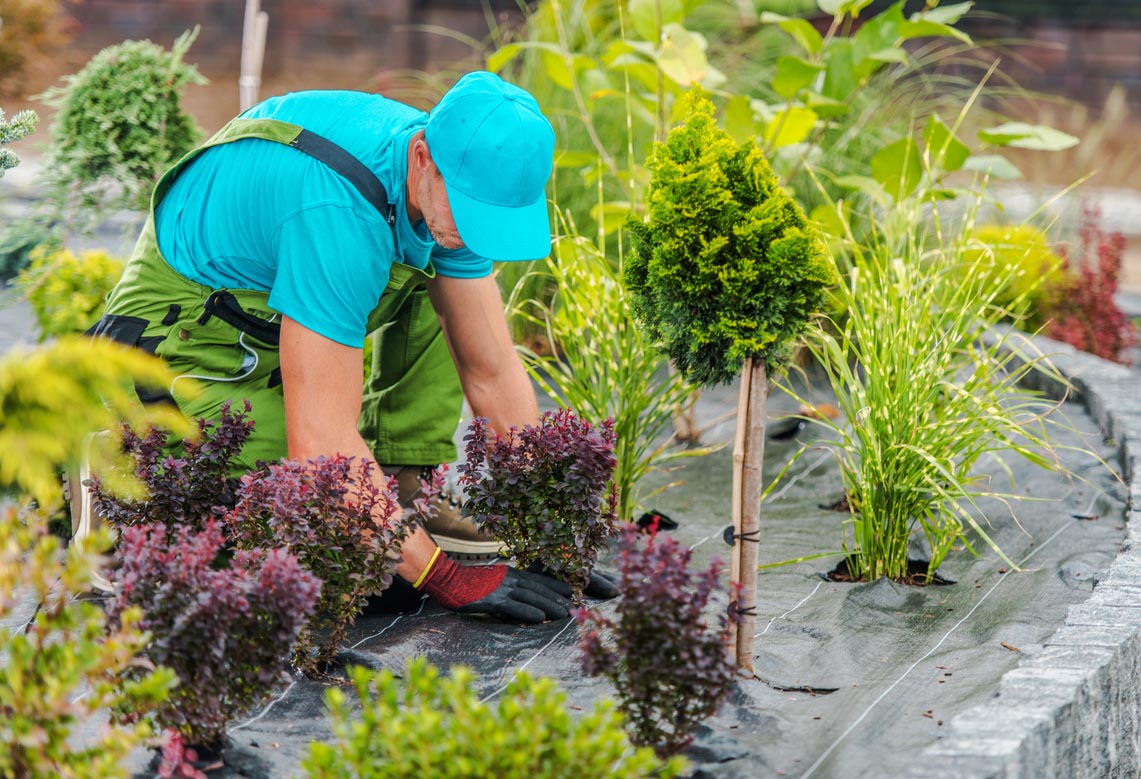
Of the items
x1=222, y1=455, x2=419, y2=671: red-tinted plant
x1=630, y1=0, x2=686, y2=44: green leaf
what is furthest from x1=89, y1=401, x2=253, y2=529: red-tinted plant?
x1=630, y1=0, x2=686, y2=44: green leaf

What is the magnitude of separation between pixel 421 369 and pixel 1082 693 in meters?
1.72

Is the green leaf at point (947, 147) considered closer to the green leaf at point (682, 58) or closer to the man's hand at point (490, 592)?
the green leaf at point (682, 58)

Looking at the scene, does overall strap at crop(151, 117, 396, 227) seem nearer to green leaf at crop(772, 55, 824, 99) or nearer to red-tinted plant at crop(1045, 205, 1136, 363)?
green leaf at crop(772, 55, 824, 99)

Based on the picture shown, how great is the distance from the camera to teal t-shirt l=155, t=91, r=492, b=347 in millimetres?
2354

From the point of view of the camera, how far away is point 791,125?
3785 mm

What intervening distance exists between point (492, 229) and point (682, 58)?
63.8 inches

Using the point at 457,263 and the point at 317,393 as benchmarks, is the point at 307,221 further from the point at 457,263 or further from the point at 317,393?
the point at 457,263

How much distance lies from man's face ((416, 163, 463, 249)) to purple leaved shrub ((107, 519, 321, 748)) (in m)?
0.80

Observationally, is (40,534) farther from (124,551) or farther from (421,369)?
(421,369)

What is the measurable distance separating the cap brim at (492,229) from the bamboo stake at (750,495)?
1.65 ft

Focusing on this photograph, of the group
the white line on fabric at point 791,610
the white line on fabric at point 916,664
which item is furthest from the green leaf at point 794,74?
the white line on fabric at point 791,610

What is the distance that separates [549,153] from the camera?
2.37m

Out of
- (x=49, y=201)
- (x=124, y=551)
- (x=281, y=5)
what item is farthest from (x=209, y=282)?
(x=281, y=5)

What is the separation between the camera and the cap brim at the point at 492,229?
229cm
